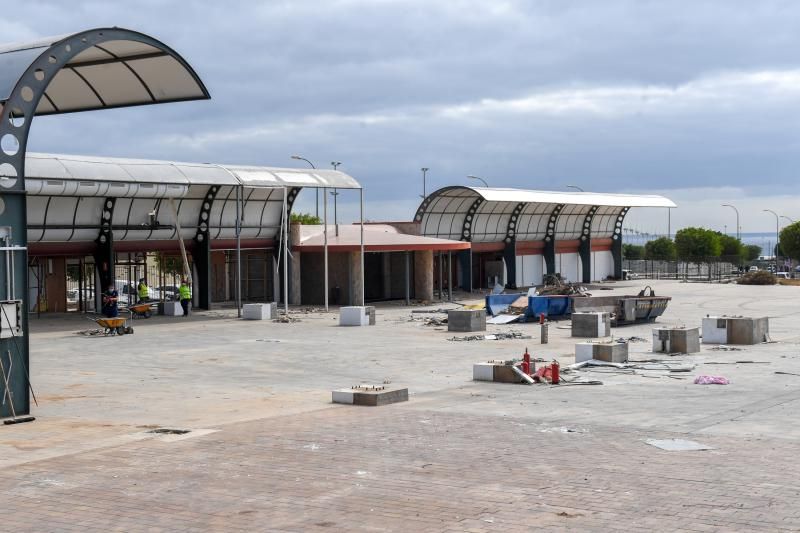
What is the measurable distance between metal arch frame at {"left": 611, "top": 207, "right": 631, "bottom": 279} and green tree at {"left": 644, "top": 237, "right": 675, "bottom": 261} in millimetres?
48081

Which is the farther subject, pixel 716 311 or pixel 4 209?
pixel 716 311

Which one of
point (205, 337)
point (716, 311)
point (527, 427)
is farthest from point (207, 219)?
point (527, 427)

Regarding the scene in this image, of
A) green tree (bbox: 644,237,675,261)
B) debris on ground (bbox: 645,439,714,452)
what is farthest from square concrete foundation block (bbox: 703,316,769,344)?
green tree (bbox: 644,237,675,261)

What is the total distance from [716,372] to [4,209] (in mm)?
15077

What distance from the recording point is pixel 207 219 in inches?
1822

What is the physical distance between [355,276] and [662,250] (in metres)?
84.4

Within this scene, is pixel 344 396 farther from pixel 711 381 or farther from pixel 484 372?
pixel 711 381

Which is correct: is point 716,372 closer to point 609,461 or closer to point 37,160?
point 609,461

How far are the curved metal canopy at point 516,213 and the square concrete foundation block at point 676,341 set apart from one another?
2797 centimetres

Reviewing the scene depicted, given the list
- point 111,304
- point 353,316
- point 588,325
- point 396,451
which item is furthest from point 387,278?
point 396,451

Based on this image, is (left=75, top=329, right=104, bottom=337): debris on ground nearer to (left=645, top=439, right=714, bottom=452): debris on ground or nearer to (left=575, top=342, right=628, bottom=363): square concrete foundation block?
(left=575, top=342, right=628, bottom=363): square concrete foundation block

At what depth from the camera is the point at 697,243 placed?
105 m

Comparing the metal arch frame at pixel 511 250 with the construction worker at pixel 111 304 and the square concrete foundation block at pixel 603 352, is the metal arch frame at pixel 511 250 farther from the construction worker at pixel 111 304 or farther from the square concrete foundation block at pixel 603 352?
the square concrete foundation block at pixel 603 352

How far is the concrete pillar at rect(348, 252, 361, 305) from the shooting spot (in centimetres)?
4753
